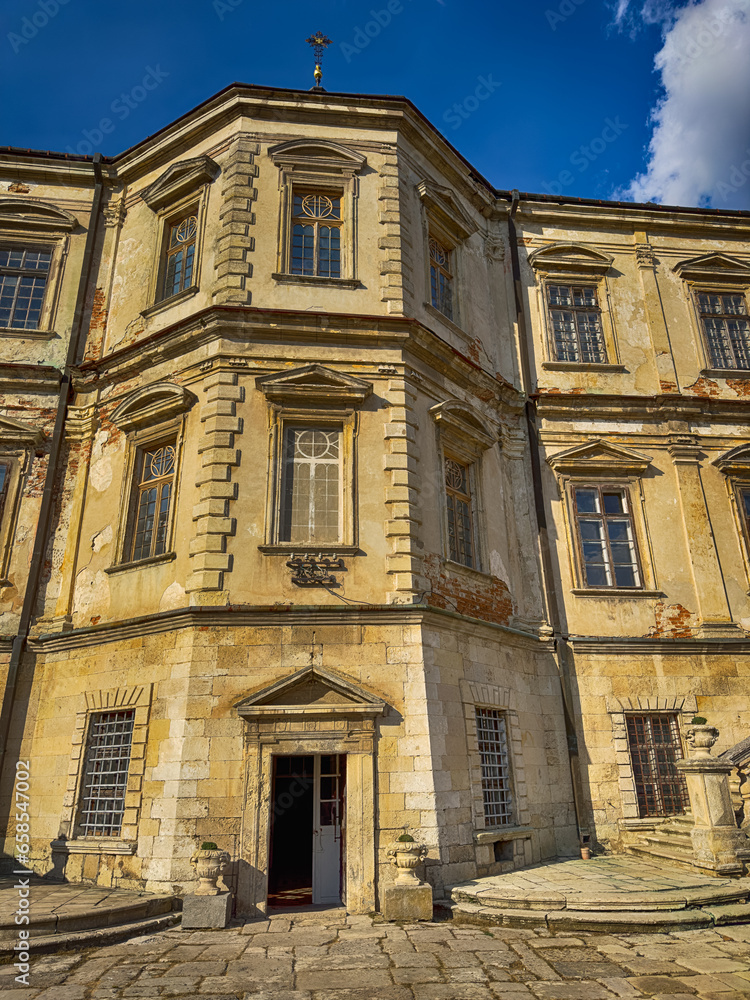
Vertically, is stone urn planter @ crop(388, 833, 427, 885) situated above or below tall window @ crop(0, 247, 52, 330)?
below

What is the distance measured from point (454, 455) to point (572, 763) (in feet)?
20.3

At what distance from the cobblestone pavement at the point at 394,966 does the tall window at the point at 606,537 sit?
7.23m

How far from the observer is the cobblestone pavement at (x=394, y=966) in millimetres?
6703

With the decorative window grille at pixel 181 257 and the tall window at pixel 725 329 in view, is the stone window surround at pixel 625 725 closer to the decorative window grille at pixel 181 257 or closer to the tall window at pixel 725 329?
the tall window at pixel 725 329

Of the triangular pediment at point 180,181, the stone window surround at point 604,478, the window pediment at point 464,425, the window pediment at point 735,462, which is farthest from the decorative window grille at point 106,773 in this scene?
the window pediment at point 735,462

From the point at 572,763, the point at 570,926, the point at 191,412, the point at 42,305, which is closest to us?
the point at 570,926

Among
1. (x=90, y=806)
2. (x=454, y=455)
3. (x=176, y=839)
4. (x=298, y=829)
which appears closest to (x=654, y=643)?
(x=454, y=455)

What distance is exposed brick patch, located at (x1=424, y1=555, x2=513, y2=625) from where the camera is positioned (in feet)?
39.3

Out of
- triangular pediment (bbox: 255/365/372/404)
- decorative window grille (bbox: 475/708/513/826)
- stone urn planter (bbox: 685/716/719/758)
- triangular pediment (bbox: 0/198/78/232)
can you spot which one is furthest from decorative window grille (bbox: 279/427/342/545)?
triangular pediment (bbox: 0/198/78/232)

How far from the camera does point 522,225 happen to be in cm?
1778

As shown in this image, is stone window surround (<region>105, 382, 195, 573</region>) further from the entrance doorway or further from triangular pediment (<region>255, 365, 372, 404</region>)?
the entrance doorway

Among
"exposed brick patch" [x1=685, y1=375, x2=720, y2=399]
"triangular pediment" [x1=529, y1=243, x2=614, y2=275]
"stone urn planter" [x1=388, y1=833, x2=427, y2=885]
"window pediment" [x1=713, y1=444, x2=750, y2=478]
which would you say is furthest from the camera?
"triangular pediment" [x1=529, y1=243, x2=614, y2=275]

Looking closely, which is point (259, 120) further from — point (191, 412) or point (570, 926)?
point (570, 926)

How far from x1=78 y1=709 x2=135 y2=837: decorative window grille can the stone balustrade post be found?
29.2 feet
